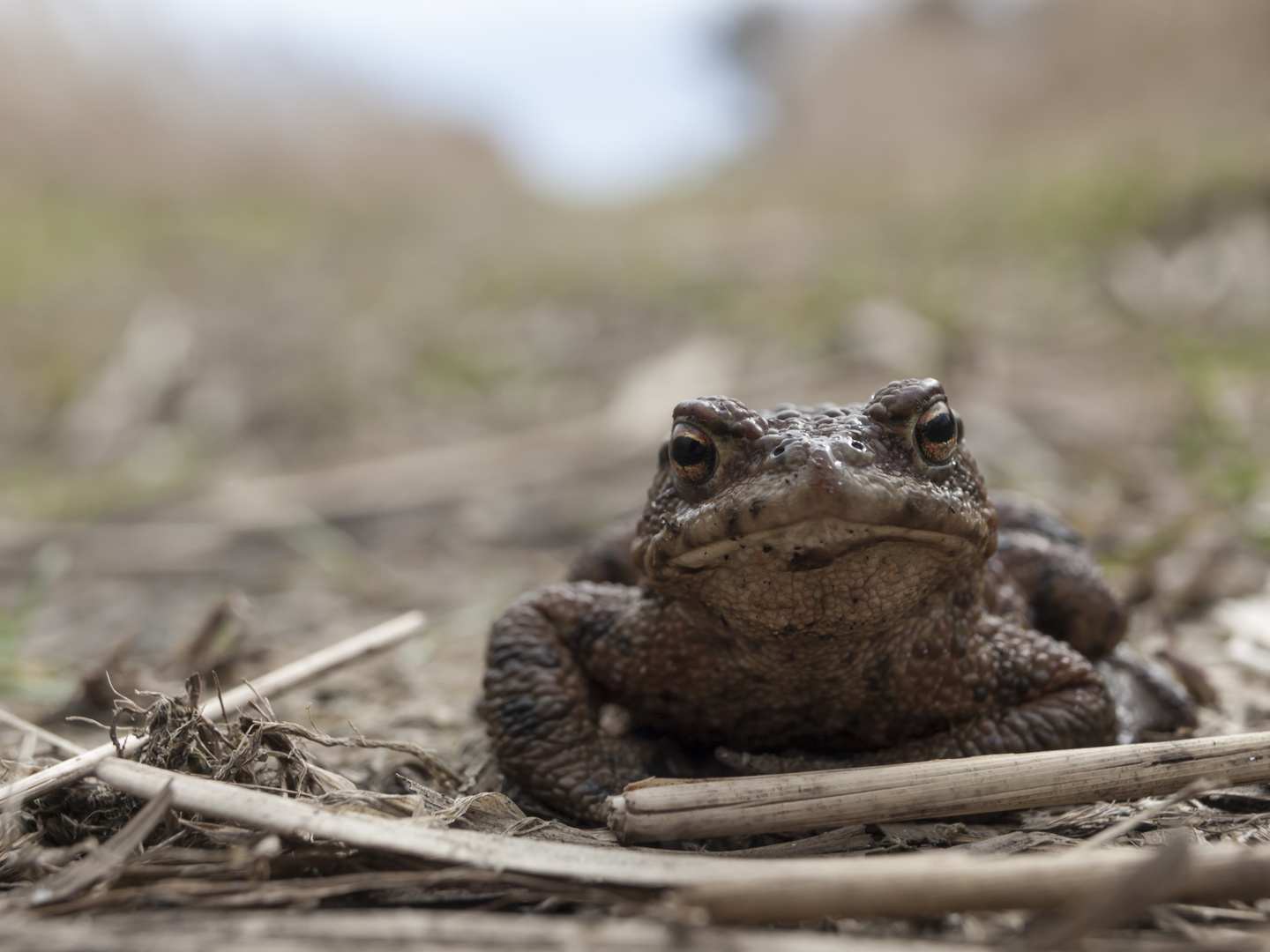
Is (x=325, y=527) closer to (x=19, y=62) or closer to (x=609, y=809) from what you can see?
(x=609, y=809)

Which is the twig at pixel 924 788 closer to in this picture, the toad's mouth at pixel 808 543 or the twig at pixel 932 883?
the twig at pixel 932 883

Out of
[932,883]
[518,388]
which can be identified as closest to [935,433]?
[932,883]

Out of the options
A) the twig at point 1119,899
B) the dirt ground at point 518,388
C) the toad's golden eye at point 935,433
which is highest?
the dirt ground at point 518,388

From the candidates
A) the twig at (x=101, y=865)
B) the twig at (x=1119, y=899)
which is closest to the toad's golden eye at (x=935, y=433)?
the twig at (x=1119, y=899)

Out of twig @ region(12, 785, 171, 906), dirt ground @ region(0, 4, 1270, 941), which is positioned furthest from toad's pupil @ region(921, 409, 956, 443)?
twig @ region(12, 785, 171, 906)

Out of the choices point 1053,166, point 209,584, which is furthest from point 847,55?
point 209,584

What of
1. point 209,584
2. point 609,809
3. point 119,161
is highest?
point 119,161
